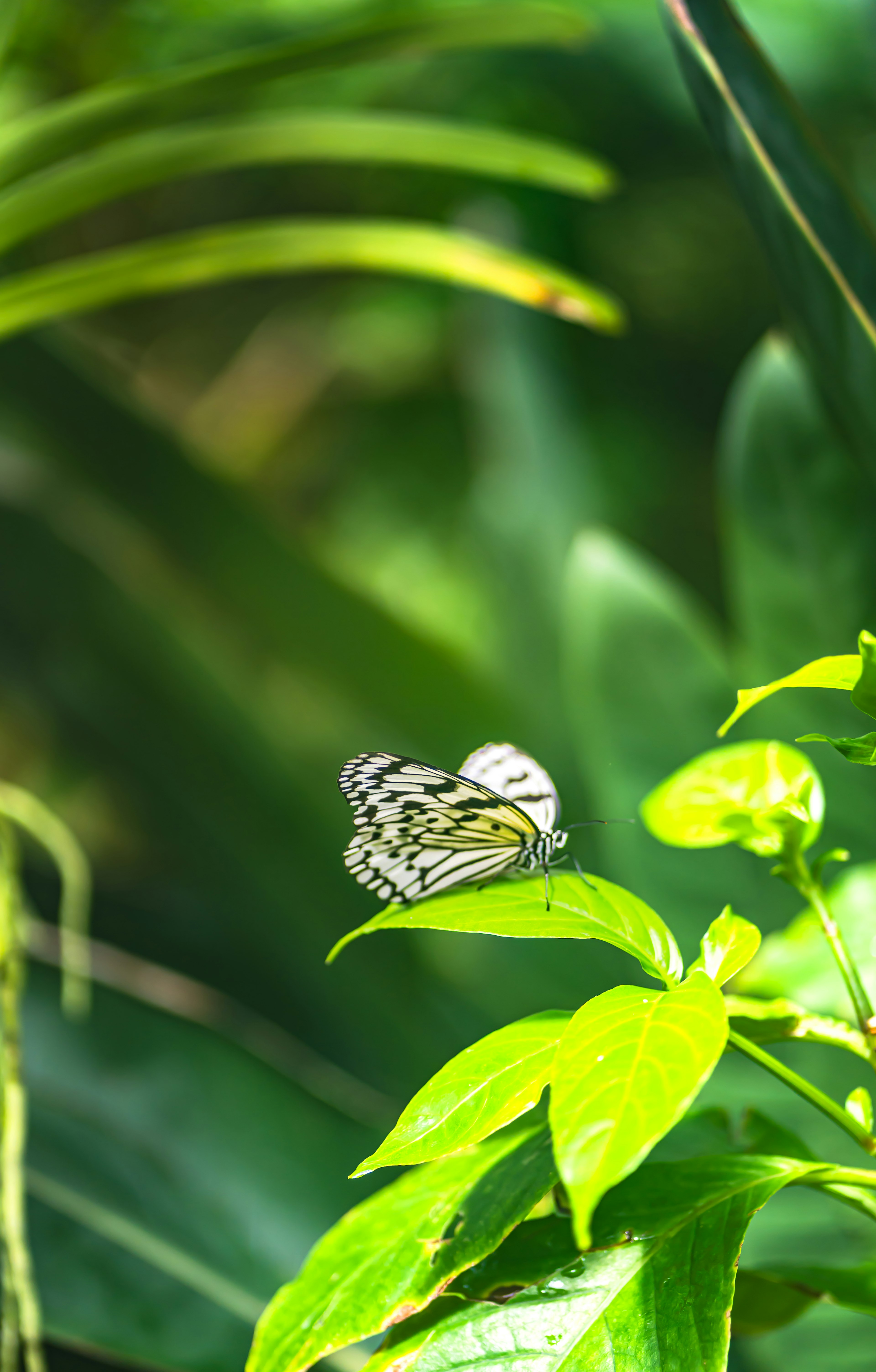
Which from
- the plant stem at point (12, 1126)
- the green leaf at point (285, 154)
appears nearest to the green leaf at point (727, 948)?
the plant stem at point (12, 1126)

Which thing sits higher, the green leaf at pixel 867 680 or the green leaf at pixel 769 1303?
the green leaf at pixel 867 680

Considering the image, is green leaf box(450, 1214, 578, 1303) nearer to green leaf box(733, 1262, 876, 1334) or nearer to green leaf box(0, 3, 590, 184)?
green leaf box(733, 1262, 876, 1334)

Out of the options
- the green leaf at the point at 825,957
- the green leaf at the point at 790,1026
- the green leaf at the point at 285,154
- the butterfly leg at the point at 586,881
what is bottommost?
the green leaf at the point at 825,957

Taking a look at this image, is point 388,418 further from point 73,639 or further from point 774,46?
point 73,639

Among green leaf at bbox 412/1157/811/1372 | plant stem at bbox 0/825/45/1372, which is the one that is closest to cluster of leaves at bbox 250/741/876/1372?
green leaf at bbox 412/1157/811/1372

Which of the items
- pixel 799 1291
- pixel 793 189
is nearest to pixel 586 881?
pixel 799 1291

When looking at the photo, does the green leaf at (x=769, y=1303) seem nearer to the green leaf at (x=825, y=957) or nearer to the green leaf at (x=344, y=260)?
the green leaf at (x=825, y=957)

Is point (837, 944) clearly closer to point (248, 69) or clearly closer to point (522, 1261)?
point (522, 1261)
